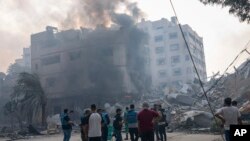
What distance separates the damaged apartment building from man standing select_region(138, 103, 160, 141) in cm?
3497

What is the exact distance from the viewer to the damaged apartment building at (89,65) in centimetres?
4522

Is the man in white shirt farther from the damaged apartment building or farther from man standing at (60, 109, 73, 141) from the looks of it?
the damaged apartment building

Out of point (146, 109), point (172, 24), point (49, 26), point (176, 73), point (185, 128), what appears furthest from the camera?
point (172, 24)

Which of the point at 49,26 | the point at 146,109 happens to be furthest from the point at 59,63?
the point at 146,109

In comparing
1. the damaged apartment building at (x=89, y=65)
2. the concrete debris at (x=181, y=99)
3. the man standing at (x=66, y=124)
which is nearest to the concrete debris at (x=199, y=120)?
the man standing at (x=66, y=124)

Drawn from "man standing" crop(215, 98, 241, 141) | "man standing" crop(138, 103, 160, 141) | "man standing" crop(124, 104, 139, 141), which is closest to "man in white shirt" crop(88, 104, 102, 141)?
"man standing" crop(138, 103, 160, 141)

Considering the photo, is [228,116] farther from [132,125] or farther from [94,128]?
[132,125]

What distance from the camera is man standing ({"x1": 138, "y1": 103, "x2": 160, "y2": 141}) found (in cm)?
913

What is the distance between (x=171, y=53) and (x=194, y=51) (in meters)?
7.26

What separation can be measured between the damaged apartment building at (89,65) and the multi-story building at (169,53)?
66.8 ft

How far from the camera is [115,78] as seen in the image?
4538cm

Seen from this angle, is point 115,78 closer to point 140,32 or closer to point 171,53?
point 140,32

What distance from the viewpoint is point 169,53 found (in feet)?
241

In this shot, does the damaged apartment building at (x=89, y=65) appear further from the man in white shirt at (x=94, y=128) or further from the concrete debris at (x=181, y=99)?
the man in white shirt at (x=94, y=128)
